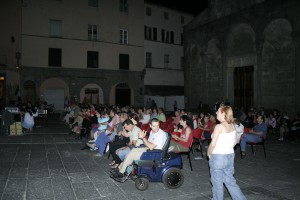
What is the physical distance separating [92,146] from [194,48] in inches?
762

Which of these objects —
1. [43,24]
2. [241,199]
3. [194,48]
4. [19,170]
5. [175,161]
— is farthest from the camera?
[43,24]

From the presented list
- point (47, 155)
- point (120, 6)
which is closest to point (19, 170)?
point (47, 155)

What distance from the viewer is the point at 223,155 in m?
4.83

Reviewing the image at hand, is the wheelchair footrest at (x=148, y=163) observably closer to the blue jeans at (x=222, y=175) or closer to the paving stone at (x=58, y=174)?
the blue jeans at (x=222, y=175)

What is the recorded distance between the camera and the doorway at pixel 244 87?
71.7 feet

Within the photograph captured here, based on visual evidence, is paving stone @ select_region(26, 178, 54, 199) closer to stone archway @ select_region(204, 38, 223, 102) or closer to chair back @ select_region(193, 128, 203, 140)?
chair back @ select_region(193, 128, 203, 140)

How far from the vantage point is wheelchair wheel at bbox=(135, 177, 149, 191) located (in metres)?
6.04

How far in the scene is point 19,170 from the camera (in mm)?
7508

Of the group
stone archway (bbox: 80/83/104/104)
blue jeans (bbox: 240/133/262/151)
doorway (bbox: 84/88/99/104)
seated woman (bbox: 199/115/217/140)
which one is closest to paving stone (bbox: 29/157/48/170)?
seated woman (bbox: 199/115/217/140)

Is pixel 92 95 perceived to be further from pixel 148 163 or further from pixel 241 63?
pixel 148 163

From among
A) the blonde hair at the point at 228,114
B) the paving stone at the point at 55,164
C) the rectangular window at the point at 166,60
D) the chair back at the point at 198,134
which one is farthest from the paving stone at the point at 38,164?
the rectangular window at the point at 166,60

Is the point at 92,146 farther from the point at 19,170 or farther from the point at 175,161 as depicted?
the point at 175,161

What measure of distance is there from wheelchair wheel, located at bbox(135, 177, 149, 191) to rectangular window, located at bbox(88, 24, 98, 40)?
92.7 feet

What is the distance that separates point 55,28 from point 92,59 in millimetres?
5006
